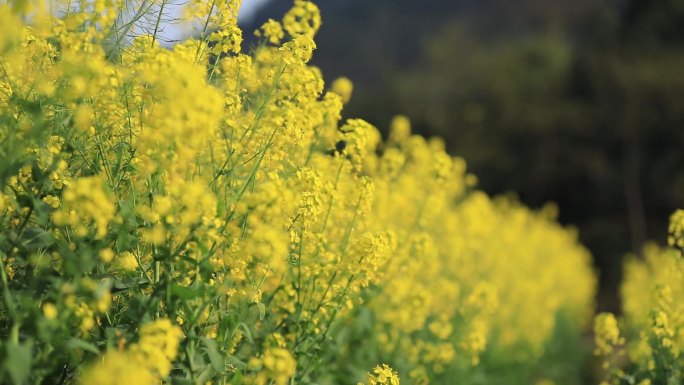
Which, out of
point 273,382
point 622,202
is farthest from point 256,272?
point 622,202

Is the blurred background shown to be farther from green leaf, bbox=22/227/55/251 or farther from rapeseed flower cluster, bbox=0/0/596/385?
green leaf, bbox=22/227/55/251

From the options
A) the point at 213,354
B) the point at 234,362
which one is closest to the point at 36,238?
the point at 213,354

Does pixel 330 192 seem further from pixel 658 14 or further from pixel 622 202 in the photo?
pixel 658 14

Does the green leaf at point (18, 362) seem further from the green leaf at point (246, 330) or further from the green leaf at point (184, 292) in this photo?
the green leaf at point (246, 330)

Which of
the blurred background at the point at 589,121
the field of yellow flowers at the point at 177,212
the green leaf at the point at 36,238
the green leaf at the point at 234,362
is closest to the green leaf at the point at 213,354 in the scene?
the field of yellow flowers at the point at 177,212

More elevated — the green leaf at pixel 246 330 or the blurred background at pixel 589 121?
the blurred background at pixel 589 121

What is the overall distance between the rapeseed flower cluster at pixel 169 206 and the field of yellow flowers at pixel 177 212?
0.4 inches

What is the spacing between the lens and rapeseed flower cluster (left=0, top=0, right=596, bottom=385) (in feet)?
8.30

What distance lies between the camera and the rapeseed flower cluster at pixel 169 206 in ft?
8.30

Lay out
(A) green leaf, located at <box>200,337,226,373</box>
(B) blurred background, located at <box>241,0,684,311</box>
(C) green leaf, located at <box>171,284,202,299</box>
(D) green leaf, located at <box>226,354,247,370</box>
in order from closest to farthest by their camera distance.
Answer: (C) green leaf, located at <box>171,284,202,299</box> → (A) green leaf, located at <box>200,337,226,373</box> → (D) green leaf, located at <box>226,354,247,370</box> → (B) blurred background, located at <box>241,0,684,311</box>

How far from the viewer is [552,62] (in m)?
27.2

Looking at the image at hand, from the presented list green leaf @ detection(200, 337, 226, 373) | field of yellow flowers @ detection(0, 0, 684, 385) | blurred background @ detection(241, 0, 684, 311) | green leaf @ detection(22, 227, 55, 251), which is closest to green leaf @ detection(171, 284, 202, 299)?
field of yellow flowers @ detection(0, 0, 684, 385)

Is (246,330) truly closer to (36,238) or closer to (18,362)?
(36,238)

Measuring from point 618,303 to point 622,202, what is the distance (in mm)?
2991
